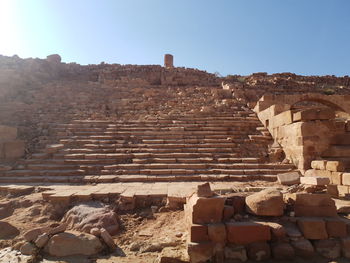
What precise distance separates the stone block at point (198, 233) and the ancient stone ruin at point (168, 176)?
0.02m

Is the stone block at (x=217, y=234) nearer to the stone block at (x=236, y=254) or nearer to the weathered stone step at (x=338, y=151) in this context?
the stone block at (x=236, y=254)

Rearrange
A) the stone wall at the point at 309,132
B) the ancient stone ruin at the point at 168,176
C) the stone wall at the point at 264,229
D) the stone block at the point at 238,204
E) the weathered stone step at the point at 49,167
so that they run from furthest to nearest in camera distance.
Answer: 1. the weathered stone step at the point at 49,167
2. the stone wall at the point at 309,132
3. the stone block at the point at 238,204
4. the ancient stone ruin at the point at 168,176
5. the stone wall at the point at 264,229

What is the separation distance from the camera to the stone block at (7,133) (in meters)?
8.08

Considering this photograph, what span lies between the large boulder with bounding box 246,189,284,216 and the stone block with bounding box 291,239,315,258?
443 millimetres

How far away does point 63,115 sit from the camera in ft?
35.6

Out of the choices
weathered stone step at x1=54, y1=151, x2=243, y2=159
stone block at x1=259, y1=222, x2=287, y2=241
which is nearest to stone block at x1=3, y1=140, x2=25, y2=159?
weathered stone step at x1=54, y1=151, x2=243, y2=159

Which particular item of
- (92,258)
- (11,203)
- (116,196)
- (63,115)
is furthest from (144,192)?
(63,115)

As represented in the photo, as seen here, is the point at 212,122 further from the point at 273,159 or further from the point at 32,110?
the point at 32,110

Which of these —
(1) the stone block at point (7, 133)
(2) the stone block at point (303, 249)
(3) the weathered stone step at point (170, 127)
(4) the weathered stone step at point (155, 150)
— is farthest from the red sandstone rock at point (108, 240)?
(1) the stone block at point (7, 133)

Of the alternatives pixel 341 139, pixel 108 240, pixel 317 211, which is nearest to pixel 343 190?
pixel 341 139

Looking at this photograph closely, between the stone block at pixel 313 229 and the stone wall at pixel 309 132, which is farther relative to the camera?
the stone wall at pixel 309 132

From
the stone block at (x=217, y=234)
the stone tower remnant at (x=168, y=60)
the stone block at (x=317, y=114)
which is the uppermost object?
the stone tower remnant at (x=168, y=60)

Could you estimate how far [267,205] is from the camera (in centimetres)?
352

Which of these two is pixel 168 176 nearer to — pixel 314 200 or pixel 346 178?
pixel 314 200
